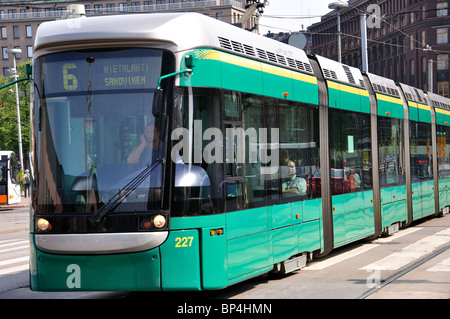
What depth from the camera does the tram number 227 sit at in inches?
323

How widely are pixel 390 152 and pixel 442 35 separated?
7270 cm

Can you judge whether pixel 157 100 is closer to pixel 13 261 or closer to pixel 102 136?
pixel 102 136

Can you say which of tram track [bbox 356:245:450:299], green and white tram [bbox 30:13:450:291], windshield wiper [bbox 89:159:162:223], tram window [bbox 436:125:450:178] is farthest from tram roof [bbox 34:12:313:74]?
tram window [bbox 436:125:450:178]

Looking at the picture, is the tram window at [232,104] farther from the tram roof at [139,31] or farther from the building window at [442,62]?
the building window at [442,62]

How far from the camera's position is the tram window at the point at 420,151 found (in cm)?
1886

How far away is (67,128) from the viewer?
830cm

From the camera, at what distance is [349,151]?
45.6 ft

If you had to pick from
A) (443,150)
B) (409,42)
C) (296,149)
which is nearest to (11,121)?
(409,42)

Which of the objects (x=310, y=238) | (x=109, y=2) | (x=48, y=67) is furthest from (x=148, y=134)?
(x=109, y=2)

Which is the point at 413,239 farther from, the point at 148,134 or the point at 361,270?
the point at 148,134

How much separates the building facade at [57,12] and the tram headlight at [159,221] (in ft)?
318

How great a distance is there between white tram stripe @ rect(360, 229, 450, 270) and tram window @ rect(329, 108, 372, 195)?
1.34m
